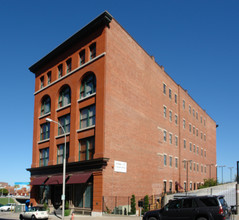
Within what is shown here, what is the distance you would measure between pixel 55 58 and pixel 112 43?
37.6 ft

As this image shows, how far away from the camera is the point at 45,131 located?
44375mm

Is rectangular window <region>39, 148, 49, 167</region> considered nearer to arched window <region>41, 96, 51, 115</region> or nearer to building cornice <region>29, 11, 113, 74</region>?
arched window <region>41, 96, 51, 115</region>

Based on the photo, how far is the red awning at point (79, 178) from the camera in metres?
32.7

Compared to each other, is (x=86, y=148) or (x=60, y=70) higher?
(x=60, y=70)

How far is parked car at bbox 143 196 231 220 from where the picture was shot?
55.6 feet

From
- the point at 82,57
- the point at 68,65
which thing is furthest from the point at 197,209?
the point at 68,65

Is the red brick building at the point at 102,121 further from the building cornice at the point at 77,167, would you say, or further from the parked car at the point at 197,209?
the parked car at the point at 197,209

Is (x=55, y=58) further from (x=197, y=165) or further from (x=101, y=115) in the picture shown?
(x=197, y=165)

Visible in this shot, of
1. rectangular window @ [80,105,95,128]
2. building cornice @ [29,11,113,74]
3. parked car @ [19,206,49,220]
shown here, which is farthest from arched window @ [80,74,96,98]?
parked car @ [19,206,49,220]

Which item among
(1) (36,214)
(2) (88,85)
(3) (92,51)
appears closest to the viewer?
(1) (36,214)

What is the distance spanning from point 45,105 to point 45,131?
4086 mm

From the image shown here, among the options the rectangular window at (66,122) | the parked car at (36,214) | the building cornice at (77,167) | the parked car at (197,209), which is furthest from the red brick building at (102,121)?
the parked car at (197,209)

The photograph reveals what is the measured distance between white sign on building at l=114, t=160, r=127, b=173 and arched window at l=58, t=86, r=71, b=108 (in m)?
11.4

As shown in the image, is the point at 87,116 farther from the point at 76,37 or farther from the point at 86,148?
the point at 76,37
